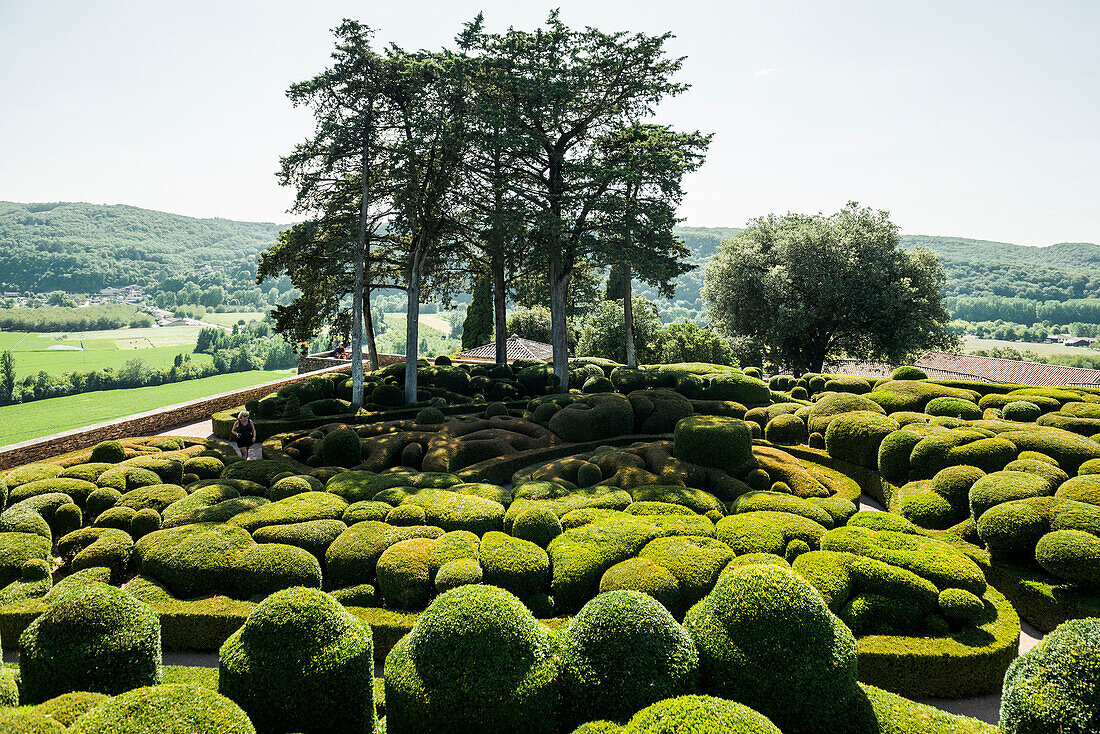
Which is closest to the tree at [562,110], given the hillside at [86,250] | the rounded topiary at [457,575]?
the rounded topiary at [457,575]

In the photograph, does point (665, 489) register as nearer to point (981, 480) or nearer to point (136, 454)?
point (981, 480)

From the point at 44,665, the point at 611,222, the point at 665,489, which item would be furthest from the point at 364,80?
the point at 44,665

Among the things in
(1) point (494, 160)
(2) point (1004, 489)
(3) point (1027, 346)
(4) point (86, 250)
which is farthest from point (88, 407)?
(3) point (1027, 346)

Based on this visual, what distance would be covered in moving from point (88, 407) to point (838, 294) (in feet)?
282

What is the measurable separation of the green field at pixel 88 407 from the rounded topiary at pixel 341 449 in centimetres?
3938

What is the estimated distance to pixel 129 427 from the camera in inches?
756

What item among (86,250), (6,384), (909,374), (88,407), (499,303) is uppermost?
(86,250)

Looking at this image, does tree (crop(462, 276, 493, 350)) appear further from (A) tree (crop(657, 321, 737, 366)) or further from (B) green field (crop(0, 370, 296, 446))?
(B) green field (crop(0, 370, 296, 446))

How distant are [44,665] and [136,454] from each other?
36.5 ft

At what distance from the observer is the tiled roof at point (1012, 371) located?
44344mm

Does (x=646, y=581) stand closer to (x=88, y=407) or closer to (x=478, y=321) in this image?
(x=478, y=321)

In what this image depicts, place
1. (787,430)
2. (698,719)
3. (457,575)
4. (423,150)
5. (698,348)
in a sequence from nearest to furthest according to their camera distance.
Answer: (698,719)
(457,575)
(787,430)
(423,150)
(698,348)

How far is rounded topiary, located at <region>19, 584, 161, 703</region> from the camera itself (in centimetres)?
530

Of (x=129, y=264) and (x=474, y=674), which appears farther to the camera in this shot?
(x=129, y=264)
